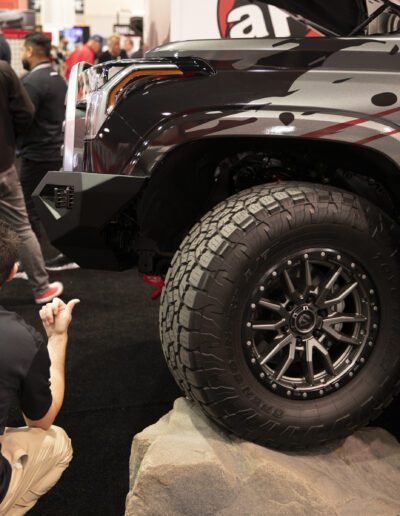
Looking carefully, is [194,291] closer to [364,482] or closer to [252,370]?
[252,370]

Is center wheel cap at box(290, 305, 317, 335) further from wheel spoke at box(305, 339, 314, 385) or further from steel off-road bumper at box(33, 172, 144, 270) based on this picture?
steel off-road bumper at box(33, 172, 144, 270)

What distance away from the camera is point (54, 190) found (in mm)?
2139

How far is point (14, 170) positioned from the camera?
3.73 m

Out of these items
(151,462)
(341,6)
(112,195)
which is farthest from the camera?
(341,6)

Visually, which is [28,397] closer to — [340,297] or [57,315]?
[57,315]

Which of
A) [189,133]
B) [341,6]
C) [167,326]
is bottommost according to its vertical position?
[167,326]

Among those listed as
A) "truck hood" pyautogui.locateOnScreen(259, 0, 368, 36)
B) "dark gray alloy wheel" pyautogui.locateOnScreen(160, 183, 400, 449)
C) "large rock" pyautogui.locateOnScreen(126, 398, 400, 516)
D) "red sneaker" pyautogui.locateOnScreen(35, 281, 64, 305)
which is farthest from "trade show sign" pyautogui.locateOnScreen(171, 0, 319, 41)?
"large rock" pyautogui.locateOnScreen(126, 398, 400, 516)

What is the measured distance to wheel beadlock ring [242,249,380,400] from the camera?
201 cm

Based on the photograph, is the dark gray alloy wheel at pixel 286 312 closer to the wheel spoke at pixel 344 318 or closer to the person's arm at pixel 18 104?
the wheel spoke at pixel 344 318

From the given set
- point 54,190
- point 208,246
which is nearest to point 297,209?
point 208,246

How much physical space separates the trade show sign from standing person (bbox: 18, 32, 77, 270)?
3.13ft

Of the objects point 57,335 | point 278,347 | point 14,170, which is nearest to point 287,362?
point 278,347

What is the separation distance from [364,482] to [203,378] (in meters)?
0.65

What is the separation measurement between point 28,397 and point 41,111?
3.08 m
